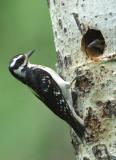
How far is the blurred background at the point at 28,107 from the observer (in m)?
12.1

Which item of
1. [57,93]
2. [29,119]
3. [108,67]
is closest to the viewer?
[108,67]

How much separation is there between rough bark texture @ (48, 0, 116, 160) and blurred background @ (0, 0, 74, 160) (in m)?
3.63

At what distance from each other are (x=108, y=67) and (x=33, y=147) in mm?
4617

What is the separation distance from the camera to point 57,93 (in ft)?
28.6

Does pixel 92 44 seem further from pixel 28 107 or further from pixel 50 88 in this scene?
pixel 28 107

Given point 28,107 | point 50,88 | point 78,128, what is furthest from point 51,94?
point 28,107

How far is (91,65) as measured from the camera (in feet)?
26.7

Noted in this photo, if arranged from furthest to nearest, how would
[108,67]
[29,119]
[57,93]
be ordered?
1. [29,119]
2. [57,93]
3. [108,67]

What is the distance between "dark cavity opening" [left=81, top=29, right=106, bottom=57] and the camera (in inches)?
322

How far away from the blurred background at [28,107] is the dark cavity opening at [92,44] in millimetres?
3660

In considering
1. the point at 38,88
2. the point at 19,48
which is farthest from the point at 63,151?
the point at 38,88

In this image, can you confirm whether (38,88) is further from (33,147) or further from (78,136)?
(33,147)

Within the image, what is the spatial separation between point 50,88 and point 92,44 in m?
0.66

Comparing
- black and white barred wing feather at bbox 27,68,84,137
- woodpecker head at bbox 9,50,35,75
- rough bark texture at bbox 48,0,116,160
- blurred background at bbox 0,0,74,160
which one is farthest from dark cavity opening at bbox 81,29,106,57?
blurred background at bbox 0,0,74,160
